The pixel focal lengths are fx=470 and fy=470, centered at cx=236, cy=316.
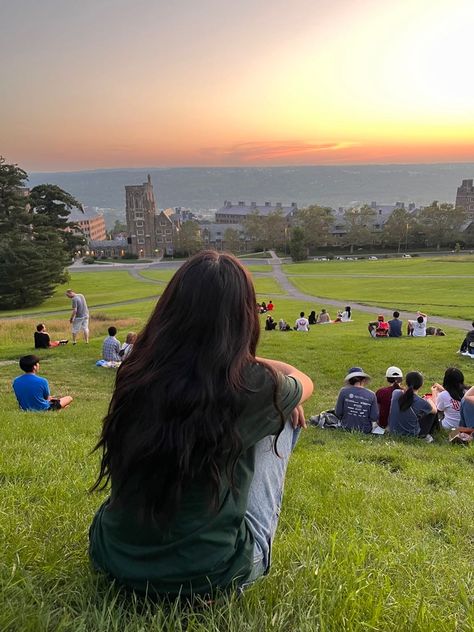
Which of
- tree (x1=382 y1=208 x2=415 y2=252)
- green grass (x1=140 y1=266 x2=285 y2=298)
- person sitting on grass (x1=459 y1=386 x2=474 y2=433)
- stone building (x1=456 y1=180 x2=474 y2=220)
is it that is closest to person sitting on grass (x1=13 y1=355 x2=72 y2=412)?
person sitting on grass (x1=459 y1=386 x2=474 y2=433)

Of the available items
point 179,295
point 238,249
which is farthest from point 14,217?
point 238,249

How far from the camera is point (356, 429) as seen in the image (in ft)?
24.1

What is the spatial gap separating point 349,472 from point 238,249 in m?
108

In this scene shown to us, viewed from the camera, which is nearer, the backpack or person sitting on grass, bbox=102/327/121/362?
the backpack

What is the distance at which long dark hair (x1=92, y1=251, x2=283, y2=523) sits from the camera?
1709mm

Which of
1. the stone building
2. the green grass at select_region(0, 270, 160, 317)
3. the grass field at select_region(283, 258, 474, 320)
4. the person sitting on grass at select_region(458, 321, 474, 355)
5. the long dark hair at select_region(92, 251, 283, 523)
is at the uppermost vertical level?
the stone building

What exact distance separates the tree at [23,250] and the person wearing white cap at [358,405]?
40683mm

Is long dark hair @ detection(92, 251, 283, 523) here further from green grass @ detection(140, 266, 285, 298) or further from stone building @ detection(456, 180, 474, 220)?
stone building @ detection(456, 180, 474, 220)

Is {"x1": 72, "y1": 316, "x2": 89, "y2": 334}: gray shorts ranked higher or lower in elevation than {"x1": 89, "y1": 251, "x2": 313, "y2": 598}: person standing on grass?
lower

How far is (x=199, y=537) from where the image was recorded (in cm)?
174

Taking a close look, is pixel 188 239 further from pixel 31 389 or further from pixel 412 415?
pixel 412 415

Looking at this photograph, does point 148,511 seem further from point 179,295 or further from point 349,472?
point 349,472

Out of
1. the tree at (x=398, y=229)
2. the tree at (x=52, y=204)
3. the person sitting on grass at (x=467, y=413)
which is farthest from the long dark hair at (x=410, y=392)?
the tree at (x=398, y=229)

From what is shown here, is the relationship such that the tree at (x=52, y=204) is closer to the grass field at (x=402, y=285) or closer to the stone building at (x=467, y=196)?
the grass field at (x=402, y=285)
